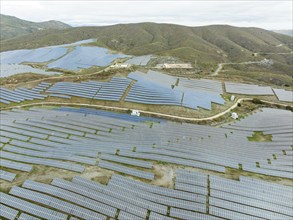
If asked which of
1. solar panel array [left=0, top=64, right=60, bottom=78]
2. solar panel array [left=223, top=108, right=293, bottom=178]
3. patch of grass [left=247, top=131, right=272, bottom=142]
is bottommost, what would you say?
patch of grass [left=247, top=131, right=272, bottom=142]

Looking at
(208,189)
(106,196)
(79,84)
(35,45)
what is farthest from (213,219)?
(35,45)

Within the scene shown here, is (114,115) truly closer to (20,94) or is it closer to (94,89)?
(94,89)

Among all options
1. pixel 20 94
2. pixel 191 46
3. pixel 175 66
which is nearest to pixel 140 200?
pixel 20 94

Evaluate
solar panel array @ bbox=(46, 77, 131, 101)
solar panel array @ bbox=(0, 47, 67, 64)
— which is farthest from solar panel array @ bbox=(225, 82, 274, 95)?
solar panel array @ bbox=(0, 47, 67, 64)

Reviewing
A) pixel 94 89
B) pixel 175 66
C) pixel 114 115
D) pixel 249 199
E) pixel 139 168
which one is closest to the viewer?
pixel 249 199

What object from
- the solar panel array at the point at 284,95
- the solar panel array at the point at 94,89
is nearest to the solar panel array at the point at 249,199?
the solar panel array at the point at 94,89

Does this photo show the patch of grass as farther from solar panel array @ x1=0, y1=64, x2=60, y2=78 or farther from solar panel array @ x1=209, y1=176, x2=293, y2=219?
solar panel array @ x1=0, y1=64, x2=60, y2=78

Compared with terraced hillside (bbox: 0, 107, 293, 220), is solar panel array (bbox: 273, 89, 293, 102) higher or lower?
lower

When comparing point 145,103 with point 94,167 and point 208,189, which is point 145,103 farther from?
point 208,189
